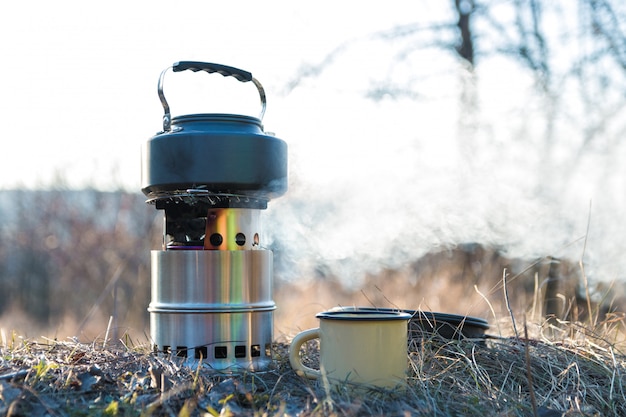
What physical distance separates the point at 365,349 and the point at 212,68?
1.14m

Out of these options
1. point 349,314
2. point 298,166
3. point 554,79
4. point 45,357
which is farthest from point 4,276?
point 349,314

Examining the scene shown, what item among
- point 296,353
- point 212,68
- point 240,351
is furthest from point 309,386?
point 212,68

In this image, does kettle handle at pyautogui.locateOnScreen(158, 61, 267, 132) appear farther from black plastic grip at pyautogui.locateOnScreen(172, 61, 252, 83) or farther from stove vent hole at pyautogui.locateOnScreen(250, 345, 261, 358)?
stove vent hole at pyautogui.locateOnScreen(250, 345, 261, 358)

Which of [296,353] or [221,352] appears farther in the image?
[221,352]

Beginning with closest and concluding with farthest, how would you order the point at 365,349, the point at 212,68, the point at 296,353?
the point at 365,349 < the point at 296,353 < the point at 212,68

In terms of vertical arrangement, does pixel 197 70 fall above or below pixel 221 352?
above

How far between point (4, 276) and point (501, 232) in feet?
21.6

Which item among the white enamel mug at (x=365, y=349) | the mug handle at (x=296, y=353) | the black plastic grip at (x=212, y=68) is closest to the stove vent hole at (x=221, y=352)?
the mug handle at (x=296, y=353)

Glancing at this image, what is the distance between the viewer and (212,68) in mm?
2510

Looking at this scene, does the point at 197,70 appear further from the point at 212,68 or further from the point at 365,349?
the point at 365,349

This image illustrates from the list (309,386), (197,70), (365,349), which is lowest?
(309,386)

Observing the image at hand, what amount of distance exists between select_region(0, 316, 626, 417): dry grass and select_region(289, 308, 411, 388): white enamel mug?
0.05 meters

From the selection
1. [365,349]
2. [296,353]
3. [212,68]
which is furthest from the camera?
[212,68]

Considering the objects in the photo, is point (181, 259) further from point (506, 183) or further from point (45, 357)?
point (506, 183)
